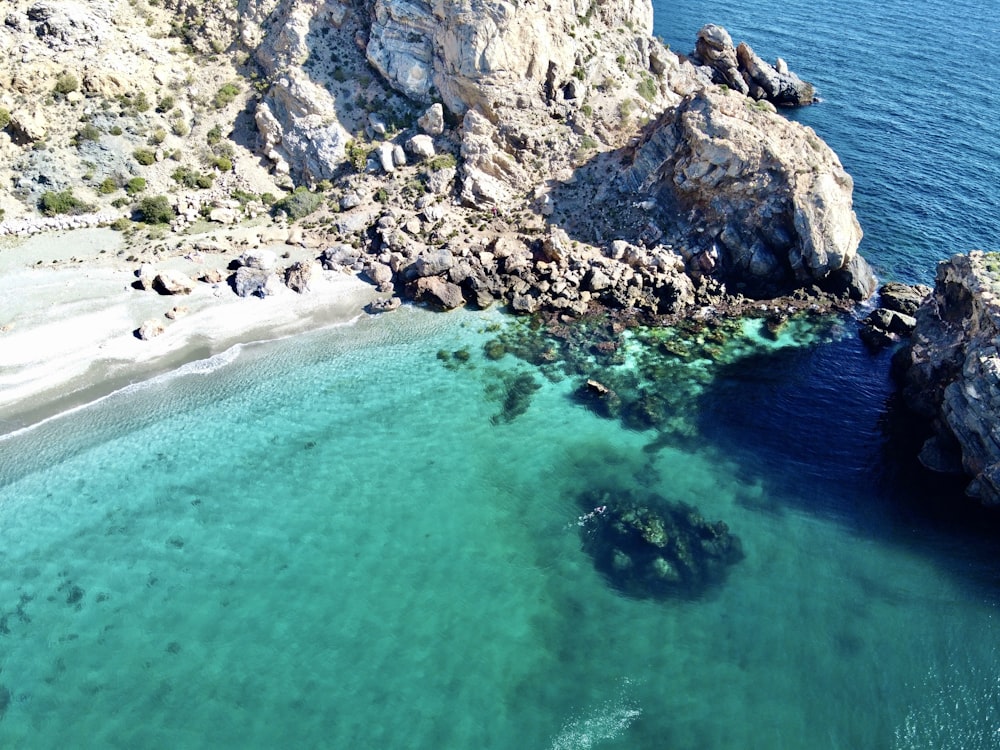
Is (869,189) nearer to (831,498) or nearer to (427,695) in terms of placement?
(831,498)

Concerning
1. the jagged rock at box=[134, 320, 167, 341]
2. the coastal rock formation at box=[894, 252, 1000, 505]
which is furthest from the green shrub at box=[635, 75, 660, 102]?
the jagged rock at box=[134, 320, 167, 341]

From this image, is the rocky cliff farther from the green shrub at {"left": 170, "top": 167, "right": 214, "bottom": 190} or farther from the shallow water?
the shallow water

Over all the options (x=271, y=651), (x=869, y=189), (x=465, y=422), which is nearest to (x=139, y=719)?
(x=271, y=651)

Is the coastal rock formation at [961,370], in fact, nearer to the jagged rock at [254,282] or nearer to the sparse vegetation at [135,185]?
the jagged rock at [254,282]

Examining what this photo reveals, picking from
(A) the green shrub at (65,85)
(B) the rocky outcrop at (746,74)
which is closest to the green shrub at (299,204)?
(A) the green shrub at (65,85)

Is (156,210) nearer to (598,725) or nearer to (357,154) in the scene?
(357,154)

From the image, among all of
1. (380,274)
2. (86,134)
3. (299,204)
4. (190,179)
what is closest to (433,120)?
(299,204)
